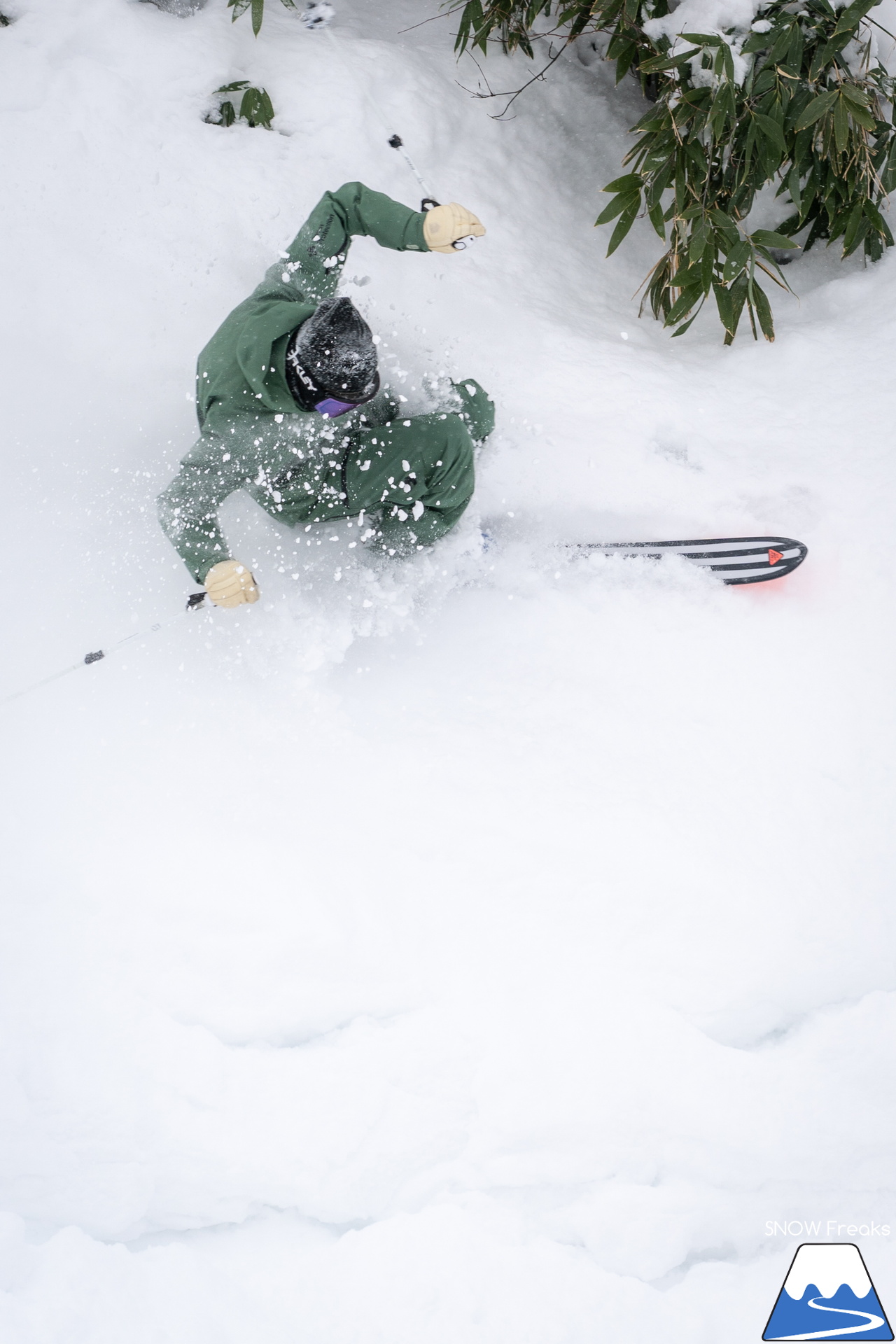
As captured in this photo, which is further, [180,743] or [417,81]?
[417,81]

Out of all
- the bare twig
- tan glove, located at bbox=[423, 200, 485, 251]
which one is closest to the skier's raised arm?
tan glove, located at bbox=[423, 200, 485, 251]

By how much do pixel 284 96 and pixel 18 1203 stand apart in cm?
311

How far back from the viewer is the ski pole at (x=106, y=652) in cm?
207

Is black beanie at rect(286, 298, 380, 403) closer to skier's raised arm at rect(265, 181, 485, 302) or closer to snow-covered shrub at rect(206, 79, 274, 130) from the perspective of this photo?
skier's raised arm at rect(265, 181, 485, 302)

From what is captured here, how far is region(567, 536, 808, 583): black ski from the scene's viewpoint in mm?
2324

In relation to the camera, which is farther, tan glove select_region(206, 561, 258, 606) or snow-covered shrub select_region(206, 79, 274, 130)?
snow-covered shrub select_region(206, 79, 274, 130)

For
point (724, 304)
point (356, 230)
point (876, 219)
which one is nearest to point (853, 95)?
point (876, 219)

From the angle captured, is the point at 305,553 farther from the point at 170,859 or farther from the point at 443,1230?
the point at 443,1230

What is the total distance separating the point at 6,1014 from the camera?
2.08m

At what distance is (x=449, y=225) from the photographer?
5.86ft

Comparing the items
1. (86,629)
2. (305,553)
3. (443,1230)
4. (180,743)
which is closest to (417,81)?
(305,553)

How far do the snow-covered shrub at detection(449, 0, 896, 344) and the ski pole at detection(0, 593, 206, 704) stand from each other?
1.44 meters

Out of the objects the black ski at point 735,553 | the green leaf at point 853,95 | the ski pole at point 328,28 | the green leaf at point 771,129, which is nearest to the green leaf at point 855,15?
the green leaf at point 853,95

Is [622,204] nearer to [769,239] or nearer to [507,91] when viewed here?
[769,239]
